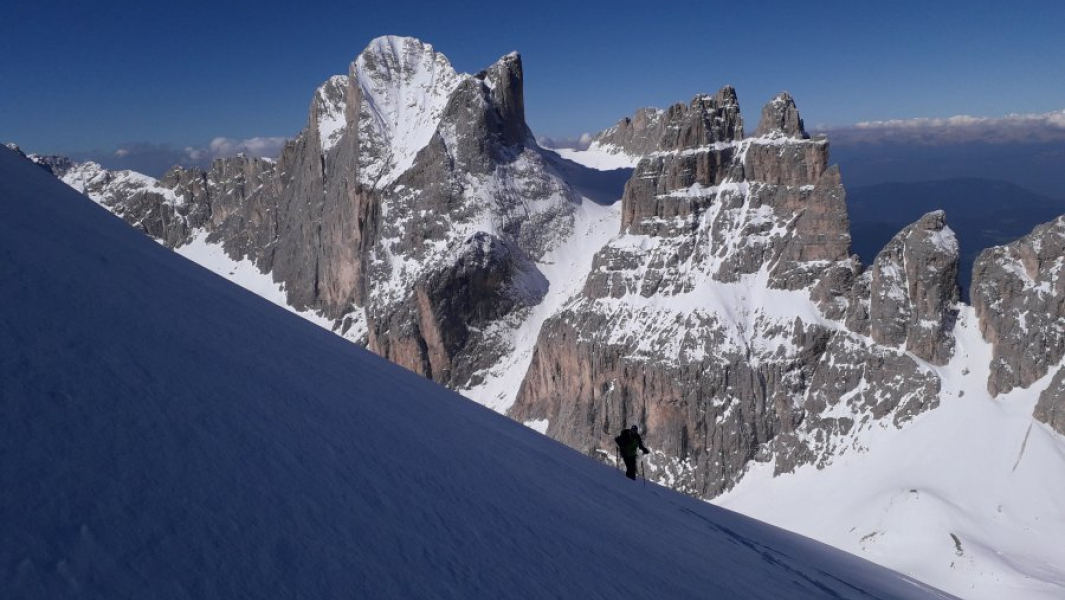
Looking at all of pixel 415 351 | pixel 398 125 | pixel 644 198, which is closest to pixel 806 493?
pixel 644 198

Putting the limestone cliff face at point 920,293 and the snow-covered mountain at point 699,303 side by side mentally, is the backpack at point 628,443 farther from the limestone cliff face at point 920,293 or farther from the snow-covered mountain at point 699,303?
the limestone cliff face at point 920,293

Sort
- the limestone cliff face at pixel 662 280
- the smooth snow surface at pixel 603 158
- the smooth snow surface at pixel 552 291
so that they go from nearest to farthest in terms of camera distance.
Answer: the limestone cliff face at pixel 662 280
the smooth snow surface at pixel 552 291
the smooth snow surface at pixel 603 158

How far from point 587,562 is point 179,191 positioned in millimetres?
199249

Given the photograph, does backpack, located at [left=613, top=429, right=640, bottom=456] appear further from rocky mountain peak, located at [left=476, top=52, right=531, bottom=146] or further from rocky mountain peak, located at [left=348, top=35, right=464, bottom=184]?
rocky mountain peak, located at [left=348, top=35, right=464, bottom=184]

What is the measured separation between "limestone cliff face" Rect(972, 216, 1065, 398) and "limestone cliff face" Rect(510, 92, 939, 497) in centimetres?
714

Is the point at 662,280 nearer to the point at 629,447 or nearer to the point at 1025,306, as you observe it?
the point at 1025,306

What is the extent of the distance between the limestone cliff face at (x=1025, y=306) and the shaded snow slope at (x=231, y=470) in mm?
70227

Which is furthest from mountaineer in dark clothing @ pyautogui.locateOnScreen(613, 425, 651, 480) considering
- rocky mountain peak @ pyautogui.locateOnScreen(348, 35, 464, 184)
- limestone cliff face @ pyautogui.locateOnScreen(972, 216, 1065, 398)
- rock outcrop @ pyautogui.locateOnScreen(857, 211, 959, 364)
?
rocky mountain peak @ pyautogui.locateOnScreen(348, 35, 464, 184)

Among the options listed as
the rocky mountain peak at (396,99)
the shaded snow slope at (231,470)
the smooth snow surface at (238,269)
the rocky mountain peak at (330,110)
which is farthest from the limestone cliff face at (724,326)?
the rocky mountain peak at (330,110)

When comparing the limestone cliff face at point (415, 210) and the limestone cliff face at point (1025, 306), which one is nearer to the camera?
the limestone cliff face at point (1025, 306)

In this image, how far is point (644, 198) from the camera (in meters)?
98.1

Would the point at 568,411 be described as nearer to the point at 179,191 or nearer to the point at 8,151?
the point at 8,151

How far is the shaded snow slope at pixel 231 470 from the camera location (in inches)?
167

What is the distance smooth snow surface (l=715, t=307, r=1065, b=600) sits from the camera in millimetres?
51906
